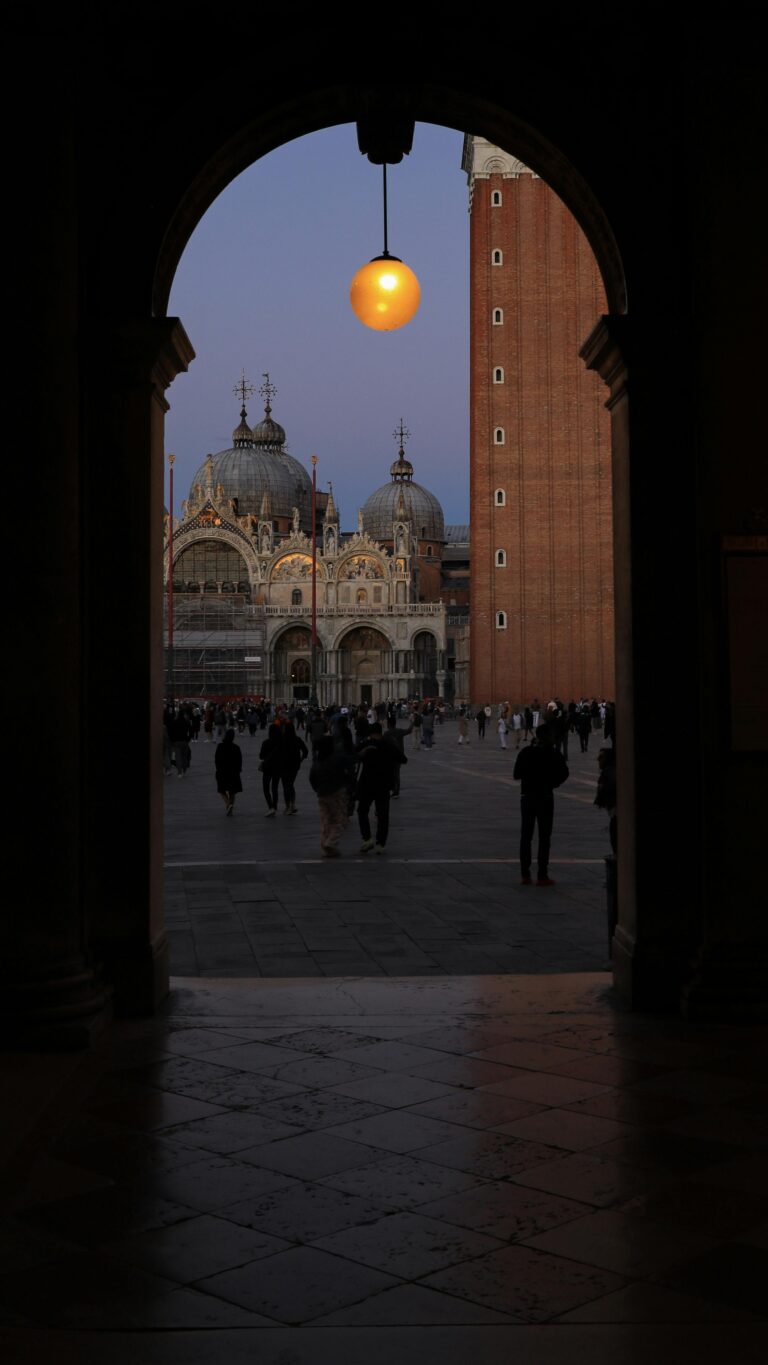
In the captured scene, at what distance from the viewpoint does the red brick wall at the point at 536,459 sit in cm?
5566

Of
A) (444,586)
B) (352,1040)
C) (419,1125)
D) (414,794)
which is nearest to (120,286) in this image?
(352,1040)

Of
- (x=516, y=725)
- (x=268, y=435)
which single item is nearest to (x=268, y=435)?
(x=268, y=435)

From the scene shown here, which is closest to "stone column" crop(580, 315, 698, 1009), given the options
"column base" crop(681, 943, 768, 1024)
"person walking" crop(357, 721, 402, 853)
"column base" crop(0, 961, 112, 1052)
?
"column base" crop(681, 943, 768, 1024)

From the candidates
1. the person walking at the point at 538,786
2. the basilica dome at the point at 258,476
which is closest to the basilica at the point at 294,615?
the basilica dome at the point at 258,476

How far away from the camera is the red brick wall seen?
55.7 m

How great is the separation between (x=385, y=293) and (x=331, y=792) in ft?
19.1

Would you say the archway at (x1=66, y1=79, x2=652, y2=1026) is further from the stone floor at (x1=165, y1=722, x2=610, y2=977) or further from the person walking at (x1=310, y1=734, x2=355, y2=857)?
the person walking at (x1=310, y1=734, x2=355, y2=857)

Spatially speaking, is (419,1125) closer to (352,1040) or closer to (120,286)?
(352,1040)

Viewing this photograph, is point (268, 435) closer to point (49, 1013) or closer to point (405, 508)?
point (405, 508)

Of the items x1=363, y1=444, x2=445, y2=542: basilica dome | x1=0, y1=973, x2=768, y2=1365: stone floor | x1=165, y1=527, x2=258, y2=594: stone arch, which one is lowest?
x1=0, y1=973, x2=768, y2=1365: stone floor

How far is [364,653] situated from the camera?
7819 centimetres

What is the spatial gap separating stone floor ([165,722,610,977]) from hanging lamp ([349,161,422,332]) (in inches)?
135

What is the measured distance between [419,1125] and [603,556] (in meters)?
53.9

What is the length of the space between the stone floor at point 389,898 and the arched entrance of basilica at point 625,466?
1471mm
